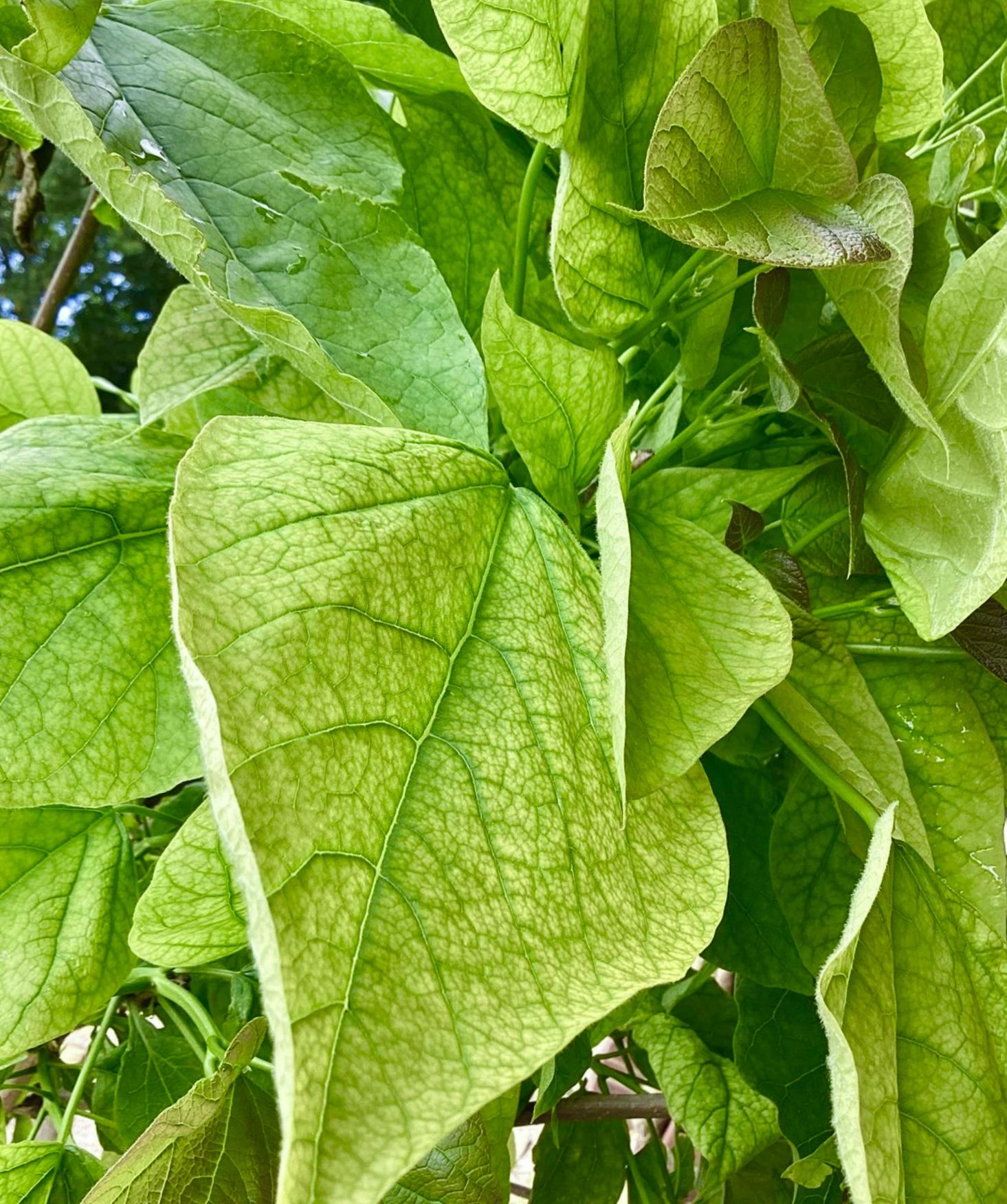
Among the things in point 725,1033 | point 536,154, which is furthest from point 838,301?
point 725,1033

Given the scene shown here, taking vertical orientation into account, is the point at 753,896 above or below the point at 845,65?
below

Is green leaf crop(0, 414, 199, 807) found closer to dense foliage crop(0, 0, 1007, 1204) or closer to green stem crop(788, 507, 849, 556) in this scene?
dense foliage crop(0, 0, 1007, 1204)

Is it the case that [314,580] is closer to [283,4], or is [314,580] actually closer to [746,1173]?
[283,4]

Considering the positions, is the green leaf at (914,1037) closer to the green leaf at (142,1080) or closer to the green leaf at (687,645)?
the green leaf at (687,645)

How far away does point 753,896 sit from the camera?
231 millimetres

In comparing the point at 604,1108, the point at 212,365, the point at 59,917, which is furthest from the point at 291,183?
the point at 604,1108

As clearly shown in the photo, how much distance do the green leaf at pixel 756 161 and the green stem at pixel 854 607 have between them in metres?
0.07

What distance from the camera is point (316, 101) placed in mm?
188

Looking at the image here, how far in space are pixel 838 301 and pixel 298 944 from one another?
12 cm

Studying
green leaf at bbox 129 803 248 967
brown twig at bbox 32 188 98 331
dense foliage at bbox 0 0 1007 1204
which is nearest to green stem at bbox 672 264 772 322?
dense foliage at bbox 0 0 1007 1204

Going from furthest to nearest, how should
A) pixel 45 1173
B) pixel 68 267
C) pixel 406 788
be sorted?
pixel 68 267 < pixel 45 1173 < pixel 406 788

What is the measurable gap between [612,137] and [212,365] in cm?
8

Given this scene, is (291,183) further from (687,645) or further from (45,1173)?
(45,1173)

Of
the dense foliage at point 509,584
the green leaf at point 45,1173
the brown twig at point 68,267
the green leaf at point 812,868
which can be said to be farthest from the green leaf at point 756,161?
the brown twig at point 68,267
